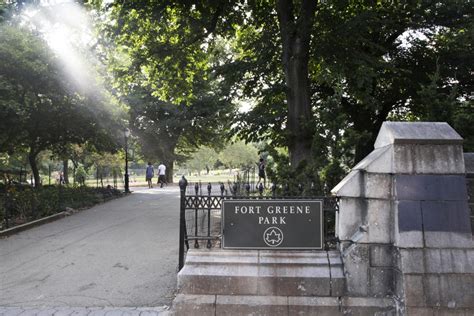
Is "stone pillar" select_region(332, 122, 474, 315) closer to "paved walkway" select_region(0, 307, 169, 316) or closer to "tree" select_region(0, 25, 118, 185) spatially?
"paved walkway" select_region(0, 307, 169, 316)

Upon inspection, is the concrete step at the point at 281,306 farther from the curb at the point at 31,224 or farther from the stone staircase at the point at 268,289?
the curb at the point at 31,224

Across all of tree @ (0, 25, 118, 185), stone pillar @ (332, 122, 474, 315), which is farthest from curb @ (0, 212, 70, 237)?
stone pillar @ (332, 122, 474, 315)

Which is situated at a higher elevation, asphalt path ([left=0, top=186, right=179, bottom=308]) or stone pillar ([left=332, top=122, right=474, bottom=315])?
stone pillar ([left=332, top=122, right=474, bottom=315])

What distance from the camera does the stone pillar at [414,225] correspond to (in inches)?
168

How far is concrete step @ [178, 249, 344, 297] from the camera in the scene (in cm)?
459

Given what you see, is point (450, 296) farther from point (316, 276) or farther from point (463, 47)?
point (463, 47)

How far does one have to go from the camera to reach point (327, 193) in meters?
6.58

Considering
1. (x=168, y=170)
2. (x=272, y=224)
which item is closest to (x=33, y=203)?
(x=272, y=224)

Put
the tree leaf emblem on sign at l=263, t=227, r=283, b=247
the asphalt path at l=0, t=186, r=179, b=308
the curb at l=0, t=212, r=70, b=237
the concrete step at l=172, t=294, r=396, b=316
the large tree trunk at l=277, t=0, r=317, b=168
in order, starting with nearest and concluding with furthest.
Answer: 1. the concrete step at l=172, t=294, r=396, b=316
2. the tree leaf emblem on sign at l=263, t=227, r=283, b=247
3. the asphalt path at l=0, t=186, r=179, b=308
4. the curb at l=0, t=212, r=70, b=237
5. the large tree trunk at l=277, t=0, r=317, b=168

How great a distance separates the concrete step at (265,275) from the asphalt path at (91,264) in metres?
0.85

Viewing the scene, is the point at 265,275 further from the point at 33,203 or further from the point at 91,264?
the point at 33,203

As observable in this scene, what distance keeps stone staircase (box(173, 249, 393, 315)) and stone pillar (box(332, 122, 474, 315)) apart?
186 mm

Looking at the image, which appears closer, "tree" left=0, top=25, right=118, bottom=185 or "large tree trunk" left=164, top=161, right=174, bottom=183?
"tree" left=0, top=25, right=118, bottom=185

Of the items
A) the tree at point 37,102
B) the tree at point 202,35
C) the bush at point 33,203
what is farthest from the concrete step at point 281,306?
the tree at point 37,102
